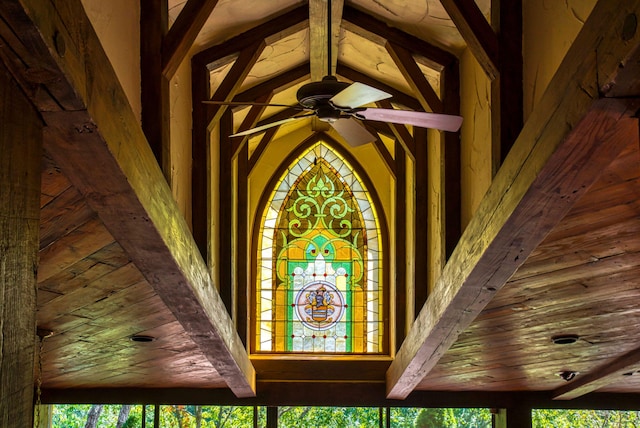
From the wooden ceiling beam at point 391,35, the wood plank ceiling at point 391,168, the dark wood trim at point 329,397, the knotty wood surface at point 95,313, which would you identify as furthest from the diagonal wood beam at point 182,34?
the dark wood trim at point 329,397

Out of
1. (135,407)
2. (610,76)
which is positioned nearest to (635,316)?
(610,76)

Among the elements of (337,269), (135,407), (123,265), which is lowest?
(135,407)

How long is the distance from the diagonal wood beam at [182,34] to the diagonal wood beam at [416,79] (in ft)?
5.51

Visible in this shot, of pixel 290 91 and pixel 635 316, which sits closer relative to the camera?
pixel 635 316

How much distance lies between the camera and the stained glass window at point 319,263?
334 inches

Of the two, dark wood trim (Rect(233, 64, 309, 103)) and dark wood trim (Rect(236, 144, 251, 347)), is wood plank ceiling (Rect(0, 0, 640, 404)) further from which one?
dark wood trim (Rect(236, 144, 251, 347))

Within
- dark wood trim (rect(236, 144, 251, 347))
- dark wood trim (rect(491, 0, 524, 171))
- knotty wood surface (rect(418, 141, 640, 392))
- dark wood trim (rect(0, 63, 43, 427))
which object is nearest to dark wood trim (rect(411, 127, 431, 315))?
knotty wood surface (rect(418, 141, 640, 392))

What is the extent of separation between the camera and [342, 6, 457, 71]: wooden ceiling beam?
5.50m

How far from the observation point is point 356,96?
4062mm

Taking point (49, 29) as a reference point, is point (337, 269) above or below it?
above

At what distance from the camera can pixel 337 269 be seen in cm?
860

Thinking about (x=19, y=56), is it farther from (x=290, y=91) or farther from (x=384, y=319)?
(x=384, y=319)

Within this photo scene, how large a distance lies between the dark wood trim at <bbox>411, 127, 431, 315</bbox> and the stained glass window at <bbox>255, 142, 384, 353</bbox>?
7.05 feet

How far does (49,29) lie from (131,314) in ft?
10.8
